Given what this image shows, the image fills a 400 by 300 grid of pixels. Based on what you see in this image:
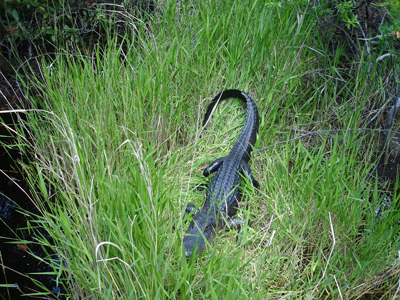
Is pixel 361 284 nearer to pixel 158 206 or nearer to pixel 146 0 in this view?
pixel 158 206

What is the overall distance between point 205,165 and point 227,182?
0.48 meters

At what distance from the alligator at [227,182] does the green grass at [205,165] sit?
0.11m

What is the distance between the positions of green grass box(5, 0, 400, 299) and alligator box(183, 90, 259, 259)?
0.11m

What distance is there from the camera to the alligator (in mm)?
2689

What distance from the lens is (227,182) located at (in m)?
3.01

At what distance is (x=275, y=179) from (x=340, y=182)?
1.58 ft

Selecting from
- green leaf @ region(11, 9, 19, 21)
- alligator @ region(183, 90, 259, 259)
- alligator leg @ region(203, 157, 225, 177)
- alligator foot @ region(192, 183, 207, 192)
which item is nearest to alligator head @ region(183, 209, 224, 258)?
alligator @ region(183, 90, 259, 259)

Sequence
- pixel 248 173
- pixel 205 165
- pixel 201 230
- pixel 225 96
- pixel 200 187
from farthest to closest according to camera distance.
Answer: pixel 225 96
pixel 205 165
pixel 200 187
pixel 248 173
pixel 201 230

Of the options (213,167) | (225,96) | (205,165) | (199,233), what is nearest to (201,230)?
(199,233)

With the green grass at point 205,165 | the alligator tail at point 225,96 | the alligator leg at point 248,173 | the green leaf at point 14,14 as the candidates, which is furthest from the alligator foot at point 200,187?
the green leaf at point 14,14

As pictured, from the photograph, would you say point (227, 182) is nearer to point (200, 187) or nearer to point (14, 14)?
point (200, 187)

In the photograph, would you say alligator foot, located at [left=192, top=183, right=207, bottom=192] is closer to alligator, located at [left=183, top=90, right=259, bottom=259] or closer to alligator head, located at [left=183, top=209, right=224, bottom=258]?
alligator, located at [left=183, top=90, right=259, bottom=259]

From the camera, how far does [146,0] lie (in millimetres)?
4879

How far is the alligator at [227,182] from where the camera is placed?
2689 millimetres
